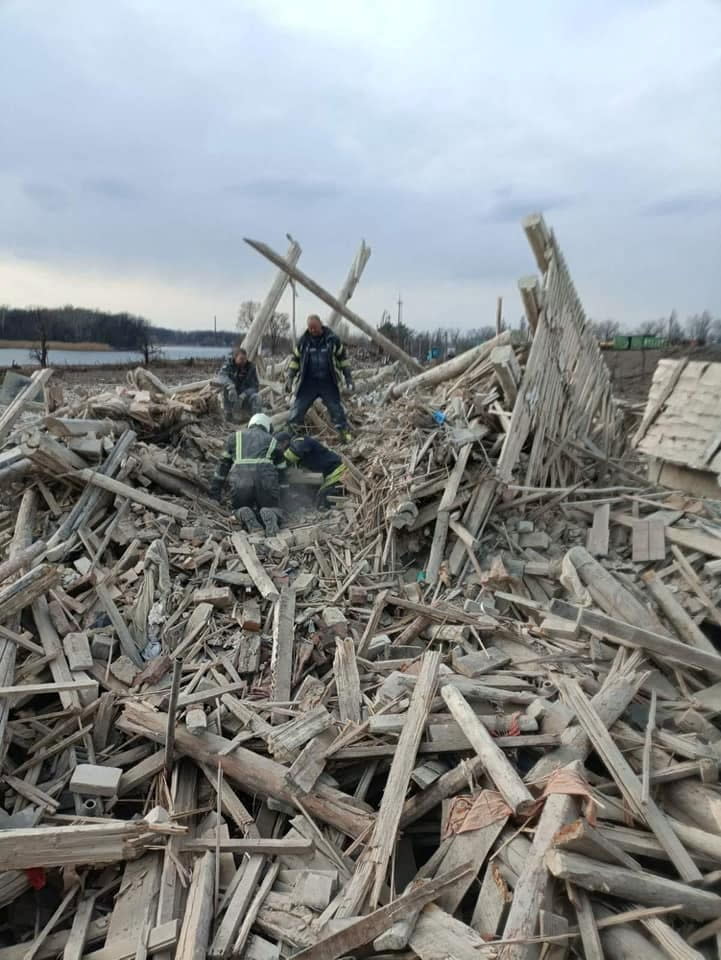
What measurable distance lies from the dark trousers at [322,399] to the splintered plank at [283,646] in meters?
4.54

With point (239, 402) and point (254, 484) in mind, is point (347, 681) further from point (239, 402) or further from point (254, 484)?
point (239, 402)

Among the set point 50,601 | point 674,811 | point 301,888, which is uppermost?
point 50,601

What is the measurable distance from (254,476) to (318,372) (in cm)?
288

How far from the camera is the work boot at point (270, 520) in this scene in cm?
688

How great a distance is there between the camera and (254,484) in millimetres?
7297

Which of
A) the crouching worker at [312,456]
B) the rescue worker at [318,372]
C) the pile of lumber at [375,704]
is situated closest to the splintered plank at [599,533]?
the pile of lumber at [375,704]

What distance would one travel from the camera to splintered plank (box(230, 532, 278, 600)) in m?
5.50

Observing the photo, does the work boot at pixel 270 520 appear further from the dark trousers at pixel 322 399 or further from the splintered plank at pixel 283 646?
the dark trousers at pixel 322 399

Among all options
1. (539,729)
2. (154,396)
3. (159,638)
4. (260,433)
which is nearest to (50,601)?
(159,638)

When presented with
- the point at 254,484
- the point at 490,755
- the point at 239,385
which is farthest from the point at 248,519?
the point at 490,755

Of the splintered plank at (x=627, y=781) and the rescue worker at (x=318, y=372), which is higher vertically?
the rescue worker at (x=318, y=372)

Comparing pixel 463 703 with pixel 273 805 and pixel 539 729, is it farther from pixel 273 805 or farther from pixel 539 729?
pixel 273 805

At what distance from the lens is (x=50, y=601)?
508 centimetres

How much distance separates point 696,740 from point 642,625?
1210mm
